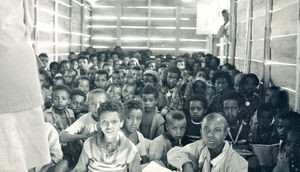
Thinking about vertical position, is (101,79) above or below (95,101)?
above

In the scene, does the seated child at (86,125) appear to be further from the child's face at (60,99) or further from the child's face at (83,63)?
the child's face at (83,63)

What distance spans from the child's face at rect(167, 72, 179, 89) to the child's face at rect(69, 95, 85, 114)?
6.06 ft

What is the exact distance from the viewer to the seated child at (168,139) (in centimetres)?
363

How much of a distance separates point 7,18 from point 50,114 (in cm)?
324

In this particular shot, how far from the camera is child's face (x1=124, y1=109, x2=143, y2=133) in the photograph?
3794 mm

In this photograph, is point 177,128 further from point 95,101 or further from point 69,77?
point 69,77

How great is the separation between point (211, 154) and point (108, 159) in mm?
823

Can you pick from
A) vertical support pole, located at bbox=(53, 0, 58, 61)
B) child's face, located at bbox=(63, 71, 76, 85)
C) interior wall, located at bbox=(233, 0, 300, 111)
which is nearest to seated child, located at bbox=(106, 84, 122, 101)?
child's face, located at bbox=(63, 71, 76, 85)

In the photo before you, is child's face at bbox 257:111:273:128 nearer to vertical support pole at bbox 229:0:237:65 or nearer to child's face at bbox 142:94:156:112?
child's face at bbox 142:94:156:112

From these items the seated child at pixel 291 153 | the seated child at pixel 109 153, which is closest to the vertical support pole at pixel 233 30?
the seated child at pixel 291 153

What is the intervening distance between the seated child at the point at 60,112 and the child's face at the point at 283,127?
7.06ft

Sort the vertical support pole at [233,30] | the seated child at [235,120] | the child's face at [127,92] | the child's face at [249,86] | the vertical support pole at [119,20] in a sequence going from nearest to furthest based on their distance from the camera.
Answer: the seated child at [235,120], the child's face at [127,92], the child's face at [249,86], the vertical support pole at [233,30], the vertical support pole at [119,20]

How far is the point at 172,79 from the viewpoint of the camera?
6270mm

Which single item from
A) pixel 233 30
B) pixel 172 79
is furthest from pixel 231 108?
pixel 233 30
